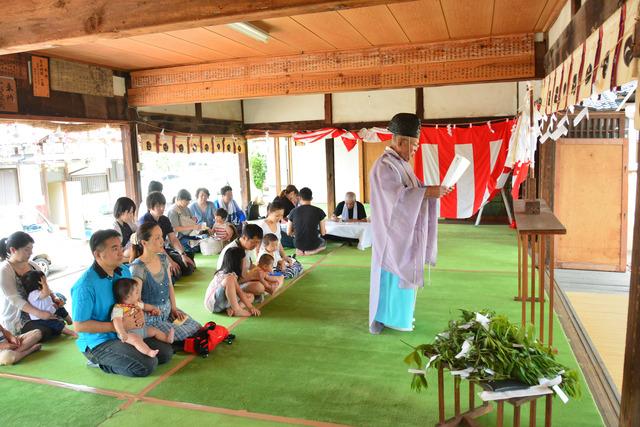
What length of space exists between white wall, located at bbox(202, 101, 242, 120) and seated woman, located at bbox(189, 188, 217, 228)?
8.60 ft

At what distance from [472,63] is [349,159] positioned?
9.32 m

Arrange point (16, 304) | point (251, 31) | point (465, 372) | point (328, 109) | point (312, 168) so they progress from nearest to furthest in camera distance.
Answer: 1. point (465, 372)
2. point (16, 304)
3. point (251, 31)
4. point (328, 109)
5. point (312, 168)

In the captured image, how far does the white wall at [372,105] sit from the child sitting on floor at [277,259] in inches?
194

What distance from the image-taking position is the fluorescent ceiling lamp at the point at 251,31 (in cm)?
475

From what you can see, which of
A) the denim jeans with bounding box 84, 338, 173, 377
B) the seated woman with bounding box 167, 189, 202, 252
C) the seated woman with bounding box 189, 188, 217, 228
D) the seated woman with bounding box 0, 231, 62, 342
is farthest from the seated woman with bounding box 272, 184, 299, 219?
the denim jeans with bounding box 84, 338, 173, 377

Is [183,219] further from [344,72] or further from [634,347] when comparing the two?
[634,347]

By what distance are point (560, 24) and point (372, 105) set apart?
5.72 m

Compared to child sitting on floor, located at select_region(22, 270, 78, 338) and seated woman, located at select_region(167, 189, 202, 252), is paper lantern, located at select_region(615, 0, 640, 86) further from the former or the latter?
seated woman, located at select_region(167, 189, 202, 252)

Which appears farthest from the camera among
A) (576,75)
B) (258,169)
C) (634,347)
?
(258,169)

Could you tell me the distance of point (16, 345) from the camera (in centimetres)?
387

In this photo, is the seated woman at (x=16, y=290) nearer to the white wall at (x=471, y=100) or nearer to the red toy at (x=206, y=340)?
the red toy at (x=206, y=340)

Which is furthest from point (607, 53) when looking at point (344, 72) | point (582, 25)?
point (344, 72)

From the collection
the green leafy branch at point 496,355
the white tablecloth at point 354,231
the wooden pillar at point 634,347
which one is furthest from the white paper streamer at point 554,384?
the white tablecloth at point 354,231

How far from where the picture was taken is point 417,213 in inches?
158
